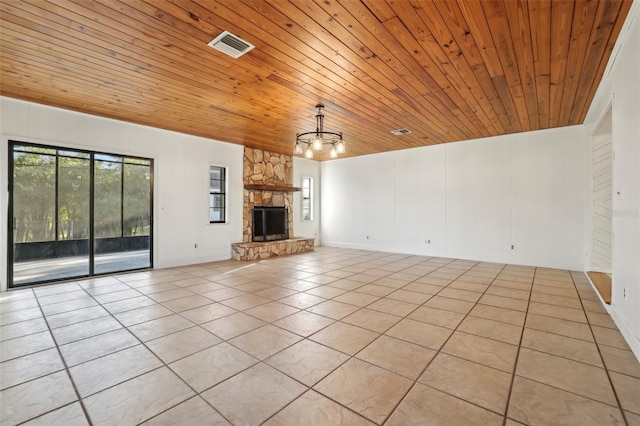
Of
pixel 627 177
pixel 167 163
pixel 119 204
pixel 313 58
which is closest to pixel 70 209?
pixel 119 204

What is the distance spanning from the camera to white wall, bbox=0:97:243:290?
13.9ft

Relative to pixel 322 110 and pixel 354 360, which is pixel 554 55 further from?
pixel 354 360

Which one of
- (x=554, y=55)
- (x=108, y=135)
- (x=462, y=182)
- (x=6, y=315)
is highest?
(x=554, y=55)

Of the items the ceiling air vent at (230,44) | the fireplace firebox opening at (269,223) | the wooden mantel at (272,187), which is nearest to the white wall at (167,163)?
the wooden mantel at (272,187)

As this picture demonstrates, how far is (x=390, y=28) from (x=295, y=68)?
113 centimetres

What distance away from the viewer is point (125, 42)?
9.00ft

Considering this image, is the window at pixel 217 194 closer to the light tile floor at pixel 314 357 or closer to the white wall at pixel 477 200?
the light tile floor at pixel 314 357

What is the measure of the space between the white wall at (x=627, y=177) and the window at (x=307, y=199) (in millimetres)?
7015

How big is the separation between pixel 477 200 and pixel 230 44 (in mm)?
5942

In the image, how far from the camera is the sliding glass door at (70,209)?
14.5 ft

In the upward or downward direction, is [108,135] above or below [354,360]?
above

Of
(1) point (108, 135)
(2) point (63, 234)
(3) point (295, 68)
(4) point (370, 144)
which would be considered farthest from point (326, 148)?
(2) point (63, 234)

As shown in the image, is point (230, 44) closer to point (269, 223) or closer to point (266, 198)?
point (266, 198)

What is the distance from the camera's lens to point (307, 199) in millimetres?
9227
